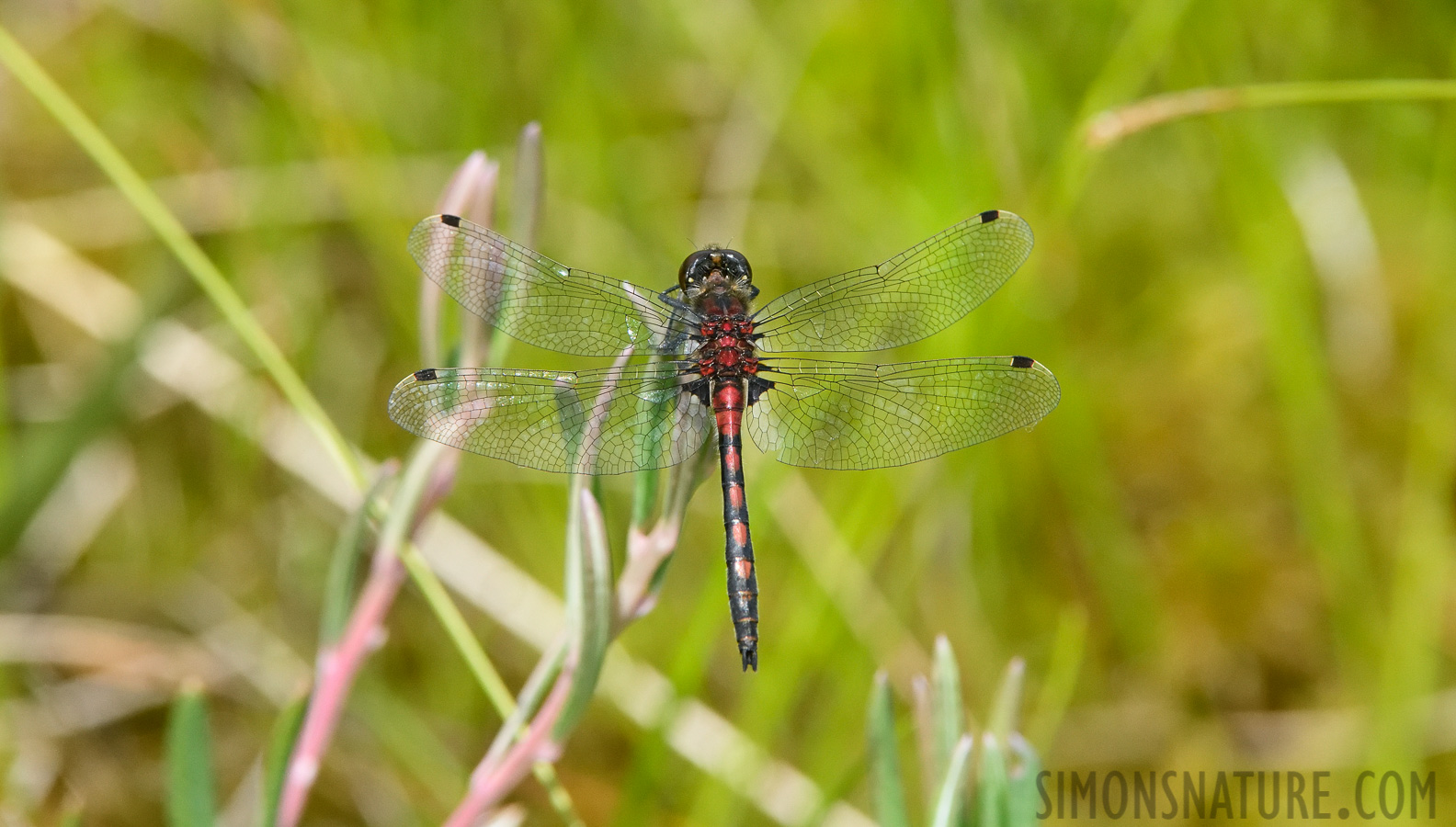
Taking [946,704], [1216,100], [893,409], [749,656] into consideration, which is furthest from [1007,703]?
[1216,100]

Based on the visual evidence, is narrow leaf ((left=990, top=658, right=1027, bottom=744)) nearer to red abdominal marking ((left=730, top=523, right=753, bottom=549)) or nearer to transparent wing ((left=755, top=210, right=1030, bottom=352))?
red abdominal marking ((left=730, top=523, right=753, bottom=549))

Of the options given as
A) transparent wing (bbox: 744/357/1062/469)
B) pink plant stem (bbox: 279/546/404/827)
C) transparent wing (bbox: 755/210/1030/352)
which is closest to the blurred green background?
transparent wing (bbox: 744/357/1062/469)

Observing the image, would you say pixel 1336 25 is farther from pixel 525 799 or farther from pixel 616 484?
pixel 525 799

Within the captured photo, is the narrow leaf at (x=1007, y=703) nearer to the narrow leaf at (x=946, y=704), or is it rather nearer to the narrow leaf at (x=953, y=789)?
the narrow leaf at (x=946, y=704)

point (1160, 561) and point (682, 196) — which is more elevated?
point (682, 196)

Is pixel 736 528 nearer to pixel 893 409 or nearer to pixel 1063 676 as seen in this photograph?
pixel 893 409

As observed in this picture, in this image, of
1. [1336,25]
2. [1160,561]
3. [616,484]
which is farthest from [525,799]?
[1336,25]

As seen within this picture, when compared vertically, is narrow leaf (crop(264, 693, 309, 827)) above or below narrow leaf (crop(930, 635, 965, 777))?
below
